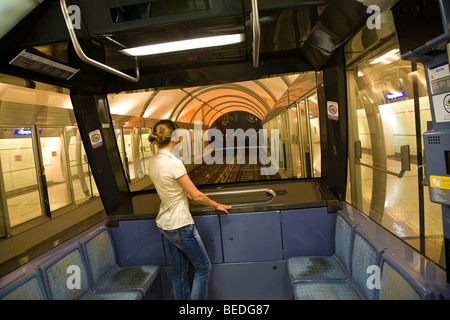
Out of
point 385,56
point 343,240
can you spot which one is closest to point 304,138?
point 385,56

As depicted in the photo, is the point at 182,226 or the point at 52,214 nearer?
the point at 182,226

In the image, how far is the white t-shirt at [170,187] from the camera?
2.34 metres

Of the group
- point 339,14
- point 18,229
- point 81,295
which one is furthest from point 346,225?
point 18,229

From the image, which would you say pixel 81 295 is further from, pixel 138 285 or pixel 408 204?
pixel 408 204

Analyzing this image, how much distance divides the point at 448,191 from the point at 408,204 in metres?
2.54

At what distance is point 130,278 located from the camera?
2797 mm

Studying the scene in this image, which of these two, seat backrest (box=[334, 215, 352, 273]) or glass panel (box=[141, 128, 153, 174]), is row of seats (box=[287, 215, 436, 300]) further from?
glass panel (box=[141, 128, 153, 174])

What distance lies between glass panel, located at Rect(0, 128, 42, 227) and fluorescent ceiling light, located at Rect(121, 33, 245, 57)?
18.9ft

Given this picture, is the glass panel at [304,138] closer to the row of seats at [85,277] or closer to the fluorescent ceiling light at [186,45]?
the fluorescent ceiling light at [186,45]

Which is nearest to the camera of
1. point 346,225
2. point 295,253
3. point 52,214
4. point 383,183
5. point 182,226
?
point 182,226

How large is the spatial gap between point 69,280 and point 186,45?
240cm

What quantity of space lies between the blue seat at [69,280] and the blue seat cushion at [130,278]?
0.12 meters

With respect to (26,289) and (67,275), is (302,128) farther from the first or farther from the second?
(26,289)

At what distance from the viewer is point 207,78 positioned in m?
3.41
